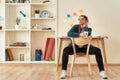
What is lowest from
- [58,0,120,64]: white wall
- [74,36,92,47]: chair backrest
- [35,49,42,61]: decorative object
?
[35,49,42,61]: decorative object

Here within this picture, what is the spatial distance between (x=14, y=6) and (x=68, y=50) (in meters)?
2.36

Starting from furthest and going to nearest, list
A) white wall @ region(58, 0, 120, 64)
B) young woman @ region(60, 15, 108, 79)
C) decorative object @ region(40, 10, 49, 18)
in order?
decorative object @ region(40, 10, 49, 18), white wall @ region(58, 0, 120, 64), young woman @ region(60, 15, 108, 79)

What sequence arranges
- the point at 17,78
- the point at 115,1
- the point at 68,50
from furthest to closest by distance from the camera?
the point at 115,1
the point at 68,50
the point at 17,78

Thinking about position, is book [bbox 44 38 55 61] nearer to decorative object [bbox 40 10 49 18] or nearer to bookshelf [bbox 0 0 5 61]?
decorative object [bbox 40 10 49 18]

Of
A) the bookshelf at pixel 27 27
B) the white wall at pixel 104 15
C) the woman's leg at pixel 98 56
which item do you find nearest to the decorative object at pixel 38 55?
the bookshelf at pixel 27 27

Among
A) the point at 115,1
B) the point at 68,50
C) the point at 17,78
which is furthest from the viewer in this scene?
the point at 115,1

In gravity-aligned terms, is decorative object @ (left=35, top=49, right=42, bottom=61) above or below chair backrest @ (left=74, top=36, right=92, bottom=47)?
below

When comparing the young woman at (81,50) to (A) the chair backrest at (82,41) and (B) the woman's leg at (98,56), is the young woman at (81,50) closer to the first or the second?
(B) the woman's leg at (98,56)

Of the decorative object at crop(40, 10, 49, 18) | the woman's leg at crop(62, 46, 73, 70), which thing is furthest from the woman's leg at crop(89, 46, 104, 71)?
the decorative object at crop(40, 10, 49, 18)

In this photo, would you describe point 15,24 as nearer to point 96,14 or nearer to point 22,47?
point 22,47

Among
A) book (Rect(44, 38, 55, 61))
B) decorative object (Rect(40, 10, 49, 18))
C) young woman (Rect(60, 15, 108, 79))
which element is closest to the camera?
young woman (Rect(60, 15, 108, 79))

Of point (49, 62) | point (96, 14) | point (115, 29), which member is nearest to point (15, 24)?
point (49, 62)

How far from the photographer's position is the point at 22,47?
6.26 meters

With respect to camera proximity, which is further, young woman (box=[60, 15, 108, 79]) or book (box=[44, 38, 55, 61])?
book (box=[44, 38, 55, 61])
